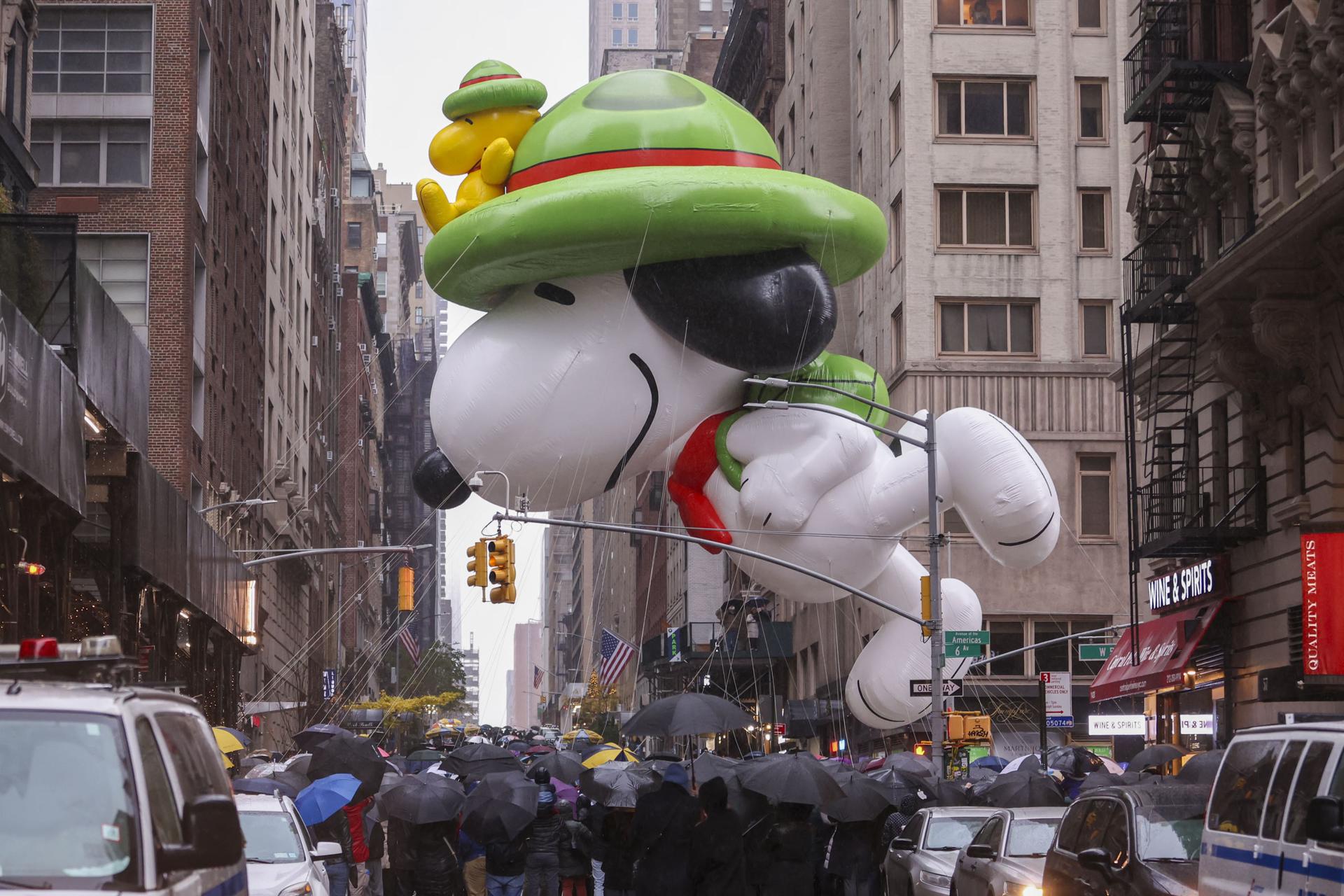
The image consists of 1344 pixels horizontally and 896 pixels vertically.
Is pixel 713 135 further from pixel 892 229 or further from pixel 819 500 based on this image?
pixel 892 229

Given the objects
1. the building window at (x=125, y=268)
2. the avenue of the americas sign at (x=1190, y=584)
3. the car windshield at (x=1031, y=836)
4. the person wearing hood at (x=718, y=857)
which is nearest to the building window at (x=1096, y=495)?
the avenue of the americas sign at (x=1190, y=584)

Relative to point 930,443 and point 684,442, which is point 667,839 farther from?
point 930,443

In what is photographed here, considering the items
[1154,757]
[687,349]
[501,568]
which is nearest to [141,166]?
A: [501,568]

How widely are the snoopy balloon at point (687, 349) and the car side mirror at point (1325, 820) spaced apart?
7.58m

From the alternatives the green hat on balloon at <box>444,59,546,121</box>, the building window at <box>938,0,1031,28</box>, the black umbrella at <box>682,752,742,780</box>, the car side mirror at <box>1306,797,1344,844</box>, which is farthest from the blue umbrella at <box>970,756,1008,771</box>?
the building window at <box>938,0,1031,28</box>

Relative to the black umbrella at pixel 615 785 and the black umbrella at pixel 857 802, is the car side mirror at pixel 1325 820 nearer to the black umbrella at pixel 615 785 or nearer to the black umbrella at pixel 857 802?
the black umbrella at pixel 857 802

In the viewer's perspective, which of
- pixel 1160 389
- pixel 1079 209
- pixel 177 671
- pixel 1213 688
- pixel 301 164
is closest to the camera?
pixel 1213 688

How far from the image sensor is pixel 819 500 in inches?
646

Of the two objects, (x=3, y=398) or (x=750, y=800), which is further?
(x=750, y=800)

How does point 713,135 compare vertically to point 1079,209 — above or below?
below

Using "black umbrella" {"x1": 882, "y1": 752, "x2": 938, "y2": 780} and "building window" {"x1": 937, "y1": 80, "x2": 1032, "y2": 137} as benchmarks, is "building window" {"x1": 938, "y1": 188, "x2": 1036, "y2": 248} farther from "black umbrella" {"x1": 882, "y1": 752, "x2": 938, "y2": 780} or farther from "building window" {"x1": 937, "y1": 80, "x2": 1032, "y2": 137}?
"black umbrella" {"x1": 882, "y1": 752, "x2": 938, "y2": 780}

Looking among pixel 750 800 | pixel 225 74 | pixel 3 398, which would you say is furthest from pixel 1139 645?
pixel 225 74

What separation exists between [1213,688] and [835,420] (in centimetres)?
1441

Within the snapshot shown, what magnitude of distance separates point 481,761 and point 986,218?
28674 millimetres
